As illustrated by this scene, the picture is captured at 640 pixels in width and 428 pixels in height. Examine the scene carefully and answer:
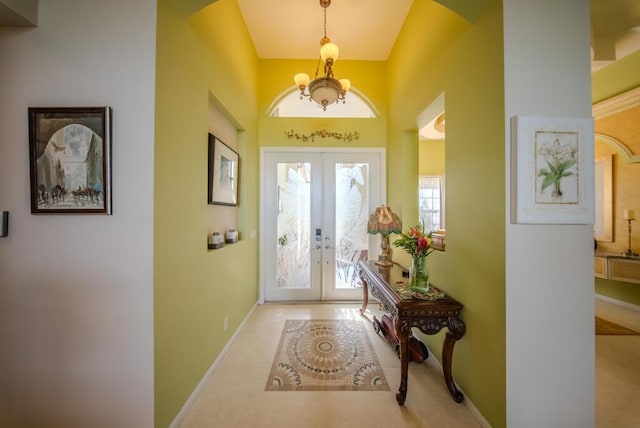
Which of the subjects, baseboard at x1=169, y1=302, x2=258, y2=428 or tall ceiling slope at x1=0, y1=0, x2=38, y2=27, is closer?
tall ceiling slope at x1=0, y1=0, x2=38, y2=27

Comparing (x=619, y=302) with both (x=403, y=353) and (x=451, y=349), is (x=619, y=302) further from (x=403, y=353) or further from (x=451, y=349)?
(x=403, y=353)

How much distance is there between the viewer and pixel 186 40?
1707 mm

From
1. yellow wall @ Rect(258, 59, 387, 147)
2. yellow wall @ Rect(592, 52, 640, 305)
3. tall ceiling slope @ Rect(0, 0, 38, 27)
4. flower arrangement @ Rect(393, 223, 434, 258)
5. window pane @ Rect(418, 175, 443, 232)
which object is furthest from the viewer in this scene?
window pane @ Rect(418, 175, 443, 232)

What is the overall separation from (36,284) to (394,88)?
4.12 meters

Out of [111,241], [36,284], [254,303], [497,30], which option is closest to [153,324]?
[111,241]

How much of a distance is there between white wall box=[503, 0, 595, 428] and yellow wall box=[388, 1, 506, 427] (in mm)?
67

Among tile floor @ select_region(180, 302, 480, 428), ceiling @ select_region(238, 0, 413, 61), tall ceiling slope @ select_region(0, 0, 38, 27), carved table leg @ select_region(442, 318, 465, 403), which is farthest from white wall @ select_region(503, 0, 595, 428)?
tall ceiling slope @ select_region(0, 0, 38, 27)

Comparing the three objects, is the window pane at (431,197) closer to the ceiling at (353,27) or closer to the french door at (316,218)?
the french door at (316,218)

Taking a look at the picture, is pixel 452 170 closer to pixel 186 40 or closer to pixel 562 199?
pixel 562 199

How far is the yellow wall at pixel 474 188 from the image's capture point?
1.47m

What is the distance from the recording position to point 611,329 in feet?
9.57

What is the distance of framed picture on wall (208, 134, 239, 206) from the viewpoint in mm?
2225

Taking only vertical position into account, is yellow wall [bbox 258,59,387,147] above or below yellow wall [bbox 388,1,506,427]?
above

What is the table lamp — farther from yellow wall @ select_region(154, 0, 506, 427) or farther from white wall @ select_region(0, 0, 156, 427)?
white wall @ select_region(0, 0, 156, 427)
